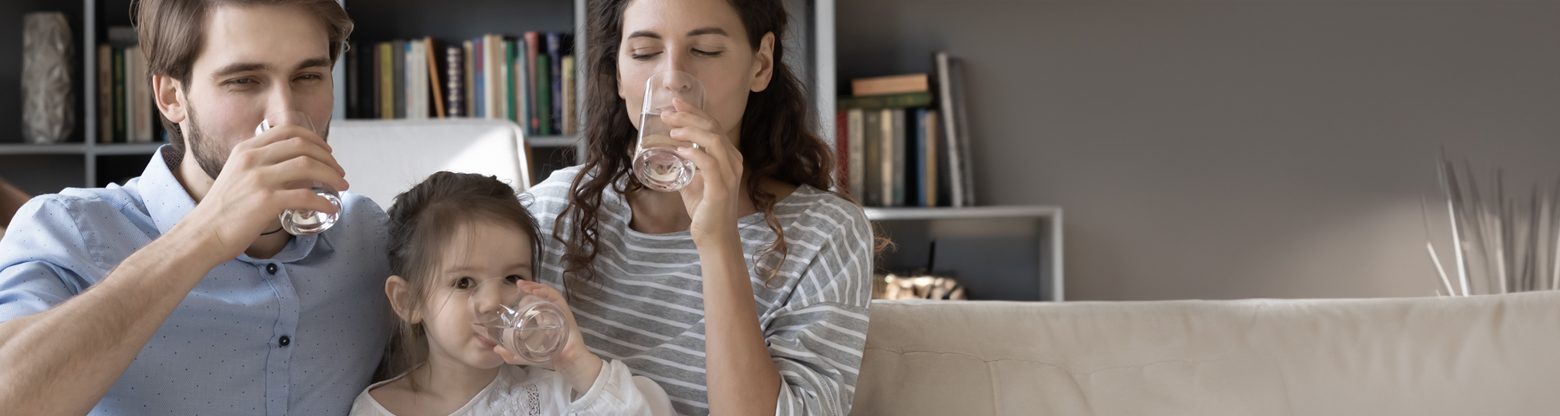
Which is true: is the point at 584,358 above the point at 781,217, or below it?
below

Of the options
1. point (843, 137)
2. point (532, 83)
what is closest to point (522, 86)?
point (532, 83)

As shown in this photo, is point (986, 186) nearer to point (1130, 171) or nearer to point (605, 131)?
point (1130, 171)

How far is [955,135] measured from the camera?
144 inches

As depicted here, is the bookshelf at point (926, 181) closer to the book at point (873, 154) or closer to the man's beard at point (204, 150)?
the book at point (873, 154)

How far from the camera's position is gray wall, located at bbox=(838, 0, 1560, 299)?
3738 millimetres

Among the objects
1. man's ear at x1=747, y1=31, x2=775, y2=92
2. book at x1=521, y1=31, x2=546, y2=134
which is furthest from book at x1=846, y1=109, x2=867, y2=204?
man's ear at x1=747, y1=31, x2=775, y2=92

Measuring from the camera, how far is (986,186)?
3.86m

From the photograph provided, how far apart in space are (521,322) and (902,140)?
2341 mm

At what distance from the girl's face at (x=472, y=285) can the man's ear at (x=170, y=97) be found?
295 millimetres

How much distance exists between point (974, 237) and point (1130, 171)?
1.53 ft

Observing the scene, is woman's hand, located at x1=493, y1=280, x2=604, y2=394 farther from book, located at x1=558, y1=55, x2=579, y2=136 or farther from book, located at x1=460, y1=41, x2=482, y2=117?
book, located at x1=460, y1=41, x2=482, y2=117

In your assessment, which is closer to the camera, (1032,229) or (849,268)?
(849,268)

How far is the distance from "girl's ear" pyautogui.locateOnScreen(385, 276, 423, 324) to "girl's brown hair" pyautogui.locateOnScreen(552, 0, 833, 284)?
0.22 metres

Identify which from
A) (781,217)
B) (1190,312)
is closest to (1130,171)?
(1190,312)
